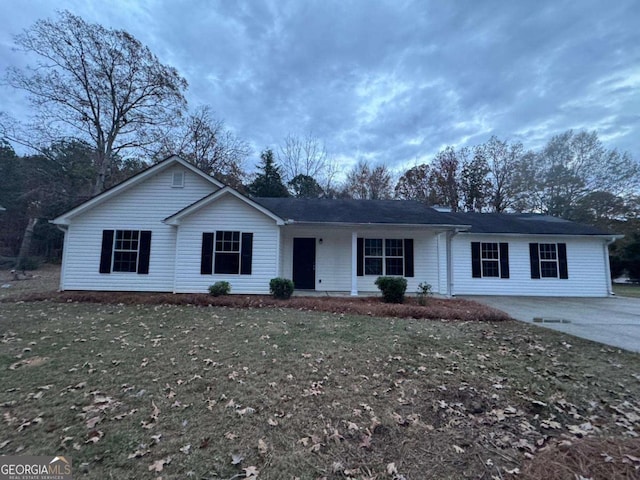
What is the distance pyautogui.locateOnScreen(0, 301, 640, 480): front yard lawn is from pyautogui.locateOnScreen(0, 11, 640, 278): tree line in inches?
724

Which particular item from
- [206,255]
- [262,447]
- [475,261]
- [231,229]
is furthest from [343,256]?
[262,447]

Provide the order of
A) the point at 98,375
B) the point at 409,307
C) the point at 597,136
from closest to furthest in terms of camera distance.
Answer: the point at 98,375 < the point at 409,307 < the point at 597,136

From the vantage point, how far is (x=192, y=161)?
24.1 meters

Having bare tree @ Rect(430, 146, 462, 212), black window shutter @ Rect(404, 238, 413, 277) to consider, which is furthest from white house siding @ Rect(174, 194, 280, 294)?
bare tree @ Rect(430, 146, 462, 212)

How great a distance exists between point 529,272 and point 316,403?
1358cm

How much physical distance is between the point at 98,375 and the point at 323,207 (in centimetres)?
1082

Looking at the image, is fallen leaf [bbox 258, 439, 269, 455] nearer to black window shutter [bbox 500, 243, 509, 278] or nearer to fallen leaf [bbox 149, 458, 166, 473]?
fallen leaf [bbox 149, 458, 166, 473]

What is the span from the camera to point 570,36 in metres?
11.6

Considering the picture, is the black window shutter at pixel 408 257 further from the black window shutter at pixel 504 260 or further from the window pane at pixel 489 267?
the black window shutter at pixel 504 260

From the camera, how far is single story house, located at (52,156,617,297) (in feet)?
35.3

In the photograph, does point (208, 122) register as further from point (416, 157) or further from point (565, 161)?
point (565, 161)

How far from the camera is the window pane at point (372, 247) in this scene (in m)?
12.5

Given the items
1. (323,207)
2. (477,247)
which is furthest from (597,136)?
Answer: (323,207)

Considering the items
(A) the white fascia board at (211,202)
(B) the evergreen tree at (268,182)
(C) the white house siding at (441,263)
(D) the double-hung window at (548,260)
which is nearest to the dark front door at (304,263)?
(A) the white fascia board at (211,202)
